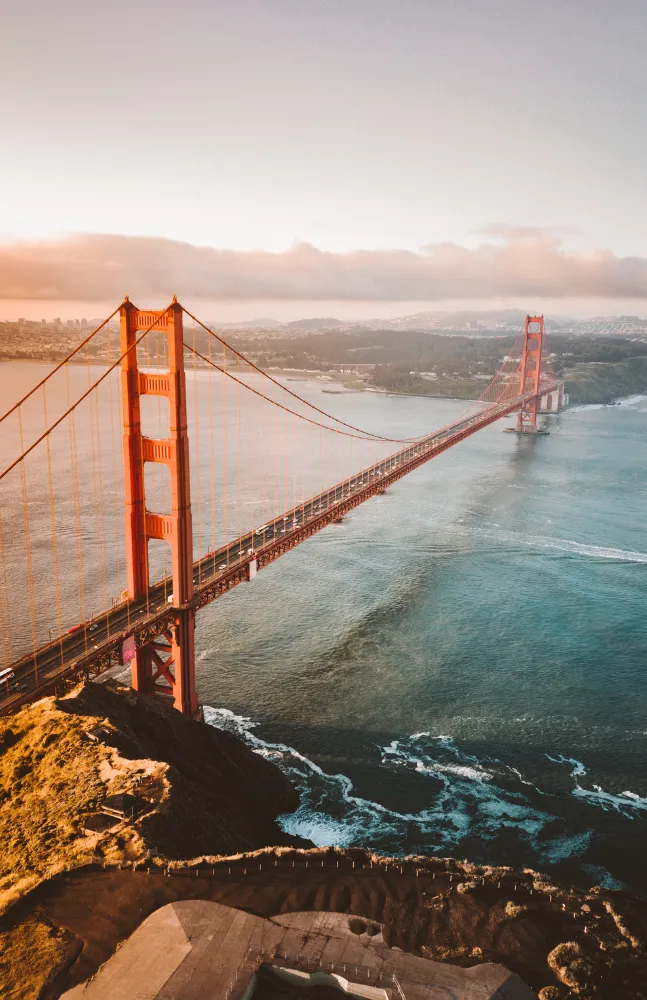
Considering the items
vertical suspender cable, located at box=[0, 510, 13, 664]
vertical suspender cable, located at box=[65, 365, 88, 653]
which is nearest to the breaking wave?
vertical suspender cable, located at box=[0, 510, 13, 664]

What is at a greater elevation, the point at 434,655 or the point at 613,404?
the point at 613,404

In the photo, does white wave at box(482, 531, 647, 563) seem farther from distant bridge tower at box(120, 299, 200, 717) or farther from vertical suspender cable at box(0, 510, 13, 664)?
vertical suspender cable at box(0, 510, 13, 664)

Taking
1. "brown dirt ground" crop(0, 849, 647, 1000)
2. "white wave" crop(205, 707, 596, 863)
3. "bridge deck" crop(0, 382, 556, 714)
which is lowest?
"white wave" crop(205, 707, 596, 863)

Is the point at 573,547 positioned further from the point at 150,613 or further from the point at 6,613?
the point at 6,613

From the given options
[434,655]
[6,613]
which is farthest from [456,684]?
[6,613]

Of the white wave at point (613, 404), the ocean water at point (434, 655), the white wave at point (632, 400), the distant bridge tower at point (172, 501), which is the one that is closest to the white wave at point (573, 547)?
the ocean water at point (434, 655)

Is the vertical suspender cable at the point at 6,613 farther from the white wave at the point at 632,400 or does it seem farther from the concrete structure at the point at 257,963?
the white wave at the point at 632,400

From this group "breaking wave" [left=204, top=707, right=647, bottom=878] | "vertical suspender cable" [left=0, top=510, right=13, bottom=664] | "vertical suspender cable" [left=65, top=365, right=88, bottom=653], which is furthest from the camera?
"vertical suspender cable" [left=65, top=365, right=88, bottom=653]
